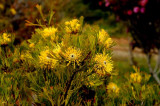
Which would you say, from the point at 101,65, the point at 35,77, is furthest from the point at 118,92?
the point at 35,77

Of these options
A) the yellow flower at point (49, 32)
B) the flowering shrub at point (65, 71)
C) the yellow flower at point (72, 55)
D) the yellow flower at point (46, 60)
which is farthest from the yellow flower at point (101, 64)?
the yellow flower at point (49, 32)

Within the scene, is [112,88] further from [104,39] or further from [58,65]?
[58,65]

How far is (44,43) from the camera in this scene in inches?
55.9

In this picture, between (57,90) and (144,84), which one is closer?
(57,90)

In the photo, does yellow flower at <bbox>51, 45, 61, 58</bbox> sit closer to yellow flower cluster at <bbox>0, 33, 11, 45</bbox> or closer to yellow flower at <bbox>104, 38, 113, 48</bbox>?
yellow flower at <bbox>104, 38, 113, 48</bbox>

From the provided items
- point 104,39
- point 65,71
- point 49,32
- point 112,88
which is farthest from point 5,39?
point 112,88

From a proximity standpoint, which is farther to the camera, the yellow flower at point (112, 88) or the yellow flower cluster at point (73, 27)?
the yellow flower at point (112, 88)

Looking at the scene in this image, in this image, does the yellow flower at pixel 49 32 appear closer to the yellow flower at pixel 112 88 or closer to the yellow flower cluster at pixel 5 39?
the yellow flower cluster at pixel 5 39

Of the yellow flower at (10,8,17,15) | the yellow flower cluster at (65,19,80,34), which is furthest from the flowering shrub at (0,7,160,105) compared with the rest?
the yellow flower at (10,8,17,15)

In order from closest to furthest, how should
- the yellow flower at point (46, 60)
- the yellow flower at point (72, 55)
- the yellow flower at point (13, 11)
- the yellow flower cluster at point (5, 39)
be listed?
the yellow flower at point (72, 55) < the yellow flower at point (46, 60) < the yellow flower cluster at point (5, 39) < the yellow flower at point (13, 11)

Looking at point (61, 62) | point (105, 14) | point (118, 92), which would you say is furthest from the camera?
point (105, 14)

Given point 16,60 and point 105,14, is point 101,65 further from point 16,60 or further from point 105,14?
point 105,14

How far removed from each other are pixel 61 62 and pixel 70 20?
43cm

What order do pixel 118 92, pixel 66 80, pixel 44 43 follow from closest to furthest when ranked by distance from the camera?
pixel 66 80 → pixel 44 43 → pixel 118 92
